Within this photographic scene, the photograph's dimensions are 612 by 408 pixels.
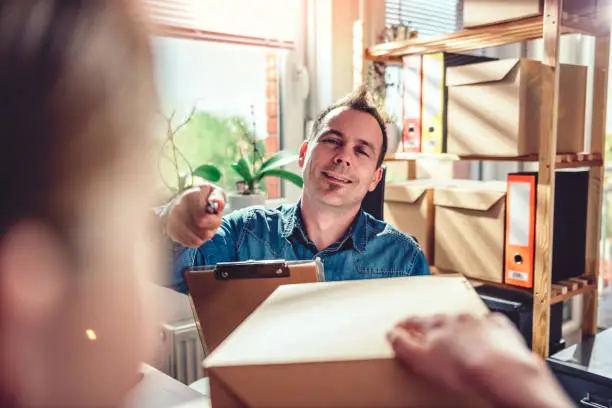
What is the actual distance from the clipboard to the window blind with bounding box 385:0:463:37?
1954 mm

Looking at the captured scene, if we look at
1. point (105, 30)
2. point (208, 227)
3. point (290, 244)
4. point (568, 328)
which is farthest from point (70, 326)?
point (568, 328)

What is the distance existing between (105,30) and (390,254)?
1243 millimetres

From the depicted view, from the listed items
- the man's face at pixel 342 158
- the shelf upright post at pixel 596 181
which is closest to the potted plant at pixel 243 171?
the man's face at pixel 342 158

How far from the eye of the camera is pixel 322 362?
0.41 meters

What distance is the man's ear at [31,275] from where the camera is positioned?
287mm

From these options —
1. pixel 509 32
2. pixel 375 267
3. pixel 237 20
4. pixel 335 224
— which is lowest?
pixel 375 267

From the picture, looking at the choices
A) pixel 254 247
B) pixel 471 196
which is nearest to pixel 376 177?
pixel 254 247

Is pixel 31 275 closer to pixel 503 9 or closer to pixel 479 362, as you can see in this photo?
pixel 479 362

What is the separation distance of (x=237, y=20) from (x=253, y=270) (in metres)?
1.53

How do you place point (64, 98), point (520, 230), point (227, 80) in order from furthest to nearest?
point (227, 80), point (520, 230), point (64, 98)

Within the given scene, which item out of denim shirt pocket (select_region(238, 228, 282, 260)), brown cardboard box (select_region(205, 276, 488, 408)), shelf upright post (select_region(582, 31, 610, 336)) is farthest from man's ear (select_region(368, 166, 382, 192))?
brown cardboard box (select_region(205, 276, 488, 408))

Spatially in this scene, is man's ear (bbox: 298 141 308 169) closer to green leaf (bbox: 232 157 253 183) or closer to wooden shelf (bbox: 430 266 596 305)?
green leaf (bbox: 232 157 253 183)

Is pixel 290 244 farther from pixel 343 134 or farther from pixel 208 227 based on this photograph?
pixel 208 227

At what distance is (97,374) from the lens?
32 centimetres
